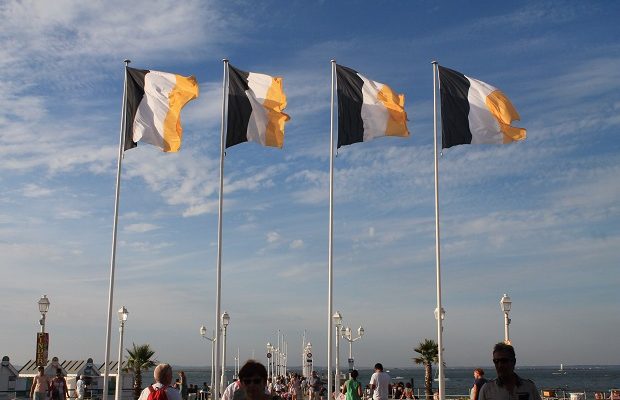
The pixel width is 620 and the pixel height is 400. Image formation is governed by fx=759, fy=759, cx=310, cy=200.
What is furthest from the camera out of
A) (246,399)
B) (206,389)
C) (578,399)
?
(206,389)

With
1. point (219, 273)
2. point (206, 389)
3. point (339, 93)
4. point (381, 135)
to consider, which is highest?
point (339, 93)

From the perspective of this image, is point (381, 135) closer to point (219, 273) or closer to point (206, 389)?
point (219, 273)

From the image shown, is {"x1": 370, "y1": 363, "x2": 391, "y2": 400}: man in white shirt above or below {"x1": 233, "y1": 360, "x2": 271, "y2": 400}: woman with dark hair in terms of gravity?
below

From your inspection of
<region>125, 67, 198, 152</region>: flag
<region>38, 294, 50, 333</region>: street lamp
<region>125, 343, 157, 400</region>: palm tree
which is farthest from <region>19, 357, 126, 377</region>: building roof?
<region>125, 67, 198, 152</region>: flag

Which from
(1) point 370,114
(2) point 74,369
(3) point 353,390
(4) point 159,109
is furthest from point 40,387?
(2) point 74,369

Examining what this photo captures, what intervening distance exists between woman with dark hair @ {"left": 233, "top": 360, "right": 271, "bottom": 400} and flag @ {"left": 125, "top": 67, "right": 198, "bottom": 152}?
17428mm

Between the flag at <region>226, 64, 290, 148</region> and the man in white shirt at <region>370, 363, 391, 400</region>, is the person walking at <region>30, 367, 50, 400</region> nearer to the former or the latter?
the flag at <region>226, 64, 290, 148</region>

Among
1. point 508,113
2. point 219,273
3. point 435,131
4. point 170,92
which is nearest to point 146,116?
point 170,92

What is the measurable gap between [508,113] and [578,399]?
17959mm

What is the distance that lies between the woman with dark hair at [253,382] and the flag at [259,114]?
17.3 meters

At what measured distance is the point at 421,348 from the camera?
1917 inches

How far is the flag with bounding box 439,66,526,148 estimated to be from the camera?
22.4 m

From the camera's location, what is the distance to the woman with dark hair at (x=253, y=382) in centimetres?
503

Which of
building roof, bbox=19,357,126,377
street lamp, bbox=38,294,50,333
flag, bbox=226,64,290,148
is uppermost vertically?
flag, bbox=226,64,290,148
